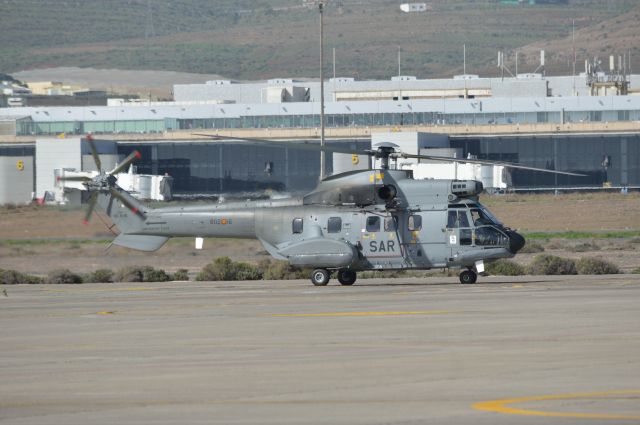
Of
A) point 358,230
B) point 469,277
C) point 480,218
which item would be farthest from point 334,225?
point 480,218

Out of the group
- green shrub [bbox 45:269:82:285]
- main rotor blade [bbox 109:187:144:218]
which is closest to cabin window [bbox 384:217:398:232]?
main rotor blade [bbox 109:187:144:218]

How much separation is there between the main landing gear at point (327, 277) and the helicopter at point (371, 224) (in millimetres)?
28

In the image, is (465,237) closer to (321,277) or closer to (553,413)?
(321,277)

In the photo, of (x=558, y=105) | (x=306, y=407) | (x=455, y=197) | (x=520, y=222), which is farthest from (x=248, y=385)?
(x=558, y=105)

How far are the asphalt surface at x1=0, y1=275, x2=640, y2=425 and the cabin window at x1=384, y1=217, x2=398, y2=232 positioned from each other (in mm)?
3460

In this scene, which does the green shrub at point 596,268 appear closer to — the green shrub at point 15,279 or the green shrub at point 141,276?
the green shrub at point 141,276

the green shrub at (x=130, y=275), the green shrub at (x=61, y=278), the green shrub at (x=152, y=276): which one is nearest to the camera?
the green shrub at (x=61, y=278)

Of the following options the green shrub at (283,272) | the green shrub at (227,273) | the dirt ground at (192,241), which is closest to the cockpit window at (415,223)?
the green shrub at (283,272)

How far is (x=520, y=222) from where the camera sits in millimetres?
74062

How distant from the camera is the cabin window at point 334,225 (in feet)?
122

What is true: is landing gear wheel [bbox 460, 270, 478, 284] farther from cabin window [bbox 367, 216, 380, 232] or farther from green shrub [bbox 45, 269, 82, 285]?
green shrub [bbox 45, 269, 82, 285]

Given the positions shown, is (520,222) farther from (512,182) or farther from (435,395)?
(435,395)

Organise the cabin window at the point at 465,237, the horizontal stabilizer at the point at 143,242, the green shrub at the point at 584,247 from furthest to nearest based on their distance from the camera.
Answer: the green shrub at the point at 584,247, the horizontal stabilizer at the point at 143,242, the cabin window at the point at 465,237

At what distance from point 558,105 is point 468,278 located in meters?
76.8
